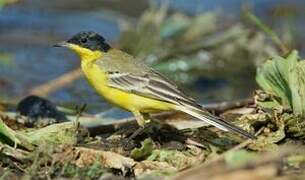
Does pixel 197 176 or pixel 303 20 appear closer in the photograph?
pixel 197 176

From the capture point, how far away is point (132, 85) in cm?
762

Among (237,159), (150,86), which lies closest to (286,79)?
(150,86)

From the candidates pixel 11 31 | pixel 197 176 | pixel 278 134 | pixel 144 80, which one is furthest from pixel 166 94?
pixel 11 31

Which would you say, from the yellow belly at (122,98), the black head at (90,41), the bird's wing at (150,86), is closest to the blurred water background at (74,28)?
the black head at (90,41)

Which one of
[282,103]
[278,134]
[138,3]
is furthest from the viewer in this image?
[138,3]

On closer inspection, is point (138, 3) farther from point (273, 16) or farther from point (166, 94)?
point (166, 94)

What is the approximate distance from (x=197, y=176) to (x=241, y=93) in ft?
24.7

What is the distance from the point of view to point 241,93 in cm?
1233

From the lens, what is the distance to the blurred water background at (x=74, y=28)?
1226 cm

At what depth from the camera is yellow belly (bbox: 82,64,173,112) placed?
24.5 ft

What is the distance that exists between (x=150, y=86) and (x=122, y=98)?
0.23 metres

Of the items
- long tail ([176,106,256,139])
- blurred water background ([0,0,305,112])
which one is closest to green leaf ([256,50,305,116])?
long tail ([176,106,256,139])

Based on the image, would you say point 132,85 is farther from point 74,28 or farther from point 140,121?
point 74,28

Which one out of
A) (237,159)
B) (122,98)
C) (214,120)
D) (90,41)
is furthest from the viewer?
(90,41)
